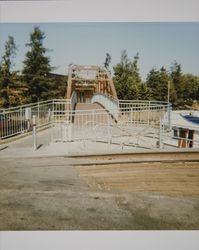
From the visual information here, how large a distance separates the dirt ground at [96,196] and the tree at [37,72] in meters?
5.64

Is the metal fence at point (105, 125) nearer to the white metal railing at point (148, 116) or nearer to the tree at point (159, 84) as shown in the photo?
the white metal railing at point (148, 116)

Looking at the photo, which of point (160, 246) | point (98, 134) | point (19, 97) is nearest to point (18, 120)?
point (19, 97)

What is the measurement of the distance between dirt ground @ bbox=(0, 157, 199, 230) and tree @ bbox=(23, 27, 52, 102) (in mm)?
5643

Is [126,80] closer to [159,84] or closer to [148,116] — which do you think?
[159,84]

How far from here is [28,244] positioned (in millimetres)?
3812

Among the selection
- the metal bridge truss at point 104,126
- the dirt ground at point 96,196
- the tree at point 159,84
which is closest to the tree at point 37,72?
the metal bridge truss at point 104,126

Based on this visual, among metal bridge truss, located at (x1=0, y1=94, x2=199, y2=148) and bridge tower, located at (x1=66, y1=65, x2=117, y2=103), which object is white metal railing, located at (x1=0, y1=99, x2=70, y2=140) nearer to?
metal bridge truss, located at (x1=0, y1=94, x2=199, y2=148)

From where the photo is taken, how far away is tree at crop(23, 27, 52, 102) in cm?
1048

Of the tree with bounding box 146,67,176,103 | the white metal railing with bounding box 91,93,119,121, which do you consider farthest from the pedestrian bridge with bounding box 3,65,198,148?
the tree with bounding box 146,67,176,103

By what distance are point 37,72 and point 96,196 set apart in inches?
335

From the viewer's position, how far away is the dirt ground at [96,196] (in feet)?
11.8

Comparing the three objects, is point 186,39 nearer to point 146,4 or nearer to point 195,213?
point 146,4

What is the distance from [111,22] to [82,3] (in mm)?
525

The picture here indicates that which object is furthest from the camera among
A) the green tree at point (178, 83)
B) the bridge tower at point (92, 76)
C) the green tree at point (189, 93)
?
the bridge tower at point (92, 76)
